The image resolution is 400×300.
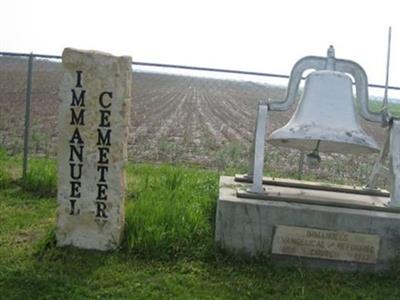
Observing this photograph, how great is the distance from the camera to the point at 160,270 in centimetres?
420

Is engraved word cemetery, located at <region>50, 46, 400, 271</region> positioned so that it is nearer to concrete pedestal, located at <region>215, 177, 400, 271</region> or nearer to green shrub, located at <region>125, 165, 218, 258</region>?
concrete pedestal, located at <region>215, 177, 400, 271</region>

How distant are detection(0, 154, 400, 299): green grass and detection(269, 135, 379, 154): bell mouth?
1.04 metres

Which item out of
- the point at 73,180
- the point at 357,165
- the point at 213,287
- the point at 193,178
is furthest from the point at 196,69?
the point at 357,165

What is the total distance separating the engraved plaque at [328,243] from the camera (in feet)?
14.2

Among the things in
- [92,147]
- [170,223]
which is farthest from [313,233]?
[92,147]

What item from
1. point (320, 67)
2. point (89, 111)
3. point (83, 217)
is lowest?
point (83, 217)

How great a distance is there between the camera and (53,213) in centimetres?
566

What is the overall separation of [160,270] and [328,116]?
193 cm

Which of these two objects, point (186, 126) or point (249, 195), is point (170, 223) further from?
point (186, 126)

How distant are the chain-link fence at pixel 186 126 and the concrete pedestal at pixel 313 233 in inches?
120

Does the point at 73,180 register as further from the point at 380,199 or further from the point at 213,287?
the point at 380,199

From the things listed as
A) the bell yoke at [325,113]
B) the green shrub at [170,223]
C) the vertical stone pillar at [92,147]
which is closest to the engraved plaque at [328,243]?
the bell yoke at [325,113]

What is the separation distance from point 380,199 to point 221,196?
1.71 m

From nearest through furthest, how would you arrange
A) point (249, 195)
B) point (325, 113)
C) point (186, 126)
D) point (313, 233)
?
point (313, 233) < point (325, 113) < point (249, 195) < point (186, 126)
